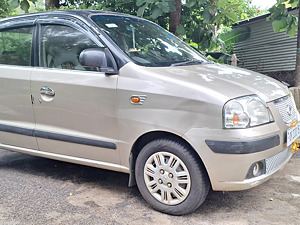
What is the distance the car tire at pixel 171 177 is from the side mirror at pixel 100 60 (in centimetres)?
78

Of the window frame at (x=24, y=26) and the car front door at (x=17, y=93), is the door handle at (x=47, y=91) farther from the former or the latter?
the window frame at (x=24, y=26)

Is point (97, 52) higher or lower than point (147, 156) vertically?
higher

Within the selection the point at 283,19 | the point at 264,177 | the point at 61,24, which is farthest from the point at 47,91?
the point at 283,19

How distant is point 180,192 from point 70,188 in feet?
4.44

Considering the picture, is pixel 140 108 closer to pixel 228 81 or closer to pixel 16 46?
pixel 228 81

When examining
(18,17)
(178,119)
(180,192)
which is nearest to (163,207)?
(180,192)

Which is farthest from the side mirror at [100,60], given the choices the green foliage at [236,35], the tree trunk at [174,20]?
the green foliage at [236,35]

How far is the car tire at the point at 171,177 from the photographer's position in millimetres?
2844

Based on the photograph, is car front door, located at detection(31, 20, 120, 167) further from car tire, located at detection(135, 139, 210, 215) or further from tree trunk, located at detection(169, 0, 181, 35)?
tree trunk, located at detection(169, 0, 181, 35)

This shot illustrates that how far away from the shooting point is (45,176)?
13.4ft

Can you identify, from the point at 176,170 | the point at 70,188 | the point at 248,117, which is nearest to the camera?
the point at 248,117

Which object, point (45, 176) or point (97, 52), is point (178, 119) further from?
point (45, 176)

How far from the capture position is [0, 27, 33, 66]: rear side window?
380cm

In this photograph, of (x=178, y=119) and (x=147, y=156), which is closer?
(x=178, y=119)
